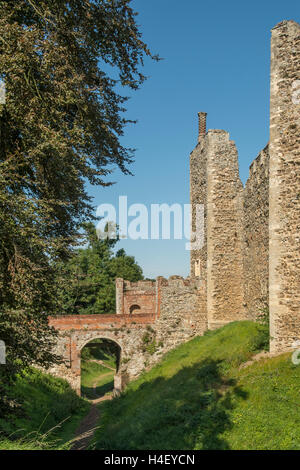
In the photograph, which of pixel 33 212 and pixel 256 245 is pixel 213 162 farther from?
pixel 33 212

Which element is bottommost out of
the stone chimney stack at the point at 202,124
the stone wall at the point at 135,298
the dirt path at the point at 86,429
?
the dirt path at the point at 86,429

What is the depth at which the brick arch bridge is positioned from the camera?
20.1 m

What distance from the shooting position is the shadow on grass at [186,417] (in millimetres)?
8727

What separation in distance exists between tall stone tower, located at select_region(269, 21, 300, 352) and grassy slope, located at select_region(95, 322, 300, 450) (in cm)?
101

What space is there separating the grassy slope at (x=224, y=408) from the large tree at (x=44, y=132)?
12.2 ft

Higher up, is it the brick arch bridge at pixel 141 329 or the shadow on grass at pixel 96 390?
the brick arch bridge at pixel 141 329

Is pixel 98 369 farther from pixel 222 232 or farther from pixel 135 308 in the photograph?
pixel 222 232

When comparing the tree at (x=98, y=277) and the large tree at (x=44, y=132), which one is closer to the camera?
the large tree at (x=44, y=132)

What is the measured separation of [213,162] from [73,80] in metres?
12.3

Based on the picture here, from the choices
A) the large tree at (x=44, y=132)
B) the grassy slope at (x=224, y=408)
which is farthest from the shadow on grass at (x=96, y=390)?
the large tree at (x=44, y=132)

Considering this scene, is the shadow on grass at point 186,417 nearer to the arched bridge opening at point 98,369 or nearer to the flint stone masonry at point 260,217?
the flint stone masonry at point 260,217

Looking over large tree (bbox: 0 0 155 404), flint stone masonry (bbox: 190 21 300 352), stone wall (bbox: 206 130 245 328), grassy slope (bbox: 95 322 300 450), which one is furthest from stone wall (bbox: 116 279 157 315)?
large tree (bbox: 0 0 155 404)

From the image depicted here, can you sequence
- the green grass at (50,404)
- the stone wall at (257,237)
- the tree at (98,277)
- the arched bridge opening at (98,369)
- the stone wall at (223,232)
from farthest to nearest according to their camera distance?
1. the tree at (98,277)
2. the arched bridge opening at (98,369)
3. the stone wall at (223,232)
4. the green grass at (50,404)
5. the stone wall at (257,237)
